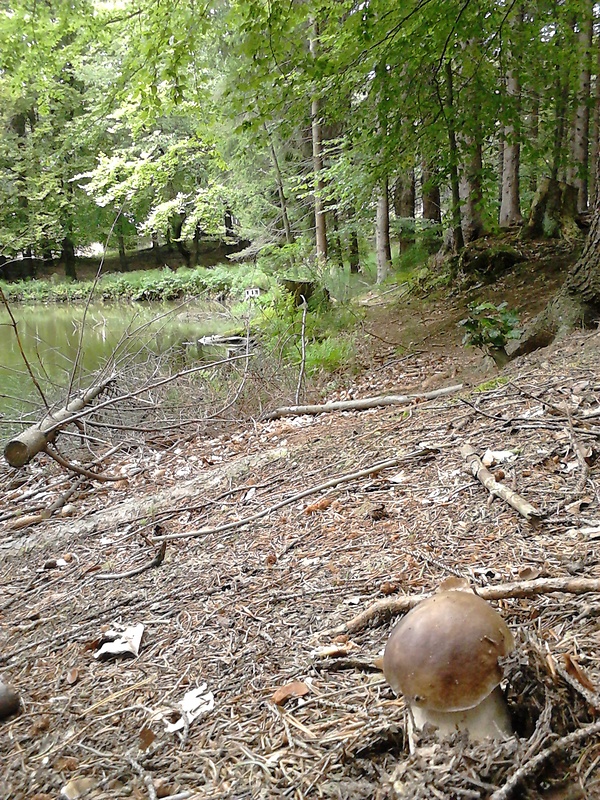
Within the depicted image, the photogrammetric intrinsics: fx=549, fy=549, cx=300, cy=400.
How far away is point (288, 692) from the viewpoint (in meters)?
1.42

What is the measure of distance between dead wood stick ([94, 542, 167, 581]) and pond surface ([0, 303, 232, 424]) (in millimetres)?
3074

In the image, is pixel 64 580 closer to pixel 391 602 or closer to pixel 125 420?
pixel 391 602

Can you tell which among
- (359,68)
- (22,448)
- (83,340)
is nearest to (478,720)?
(22,448)

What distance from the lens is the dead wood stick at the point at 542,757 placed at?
896mm

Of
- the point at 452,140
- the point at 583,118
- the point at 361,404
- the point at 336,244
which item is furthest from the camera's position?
the point at 336,244

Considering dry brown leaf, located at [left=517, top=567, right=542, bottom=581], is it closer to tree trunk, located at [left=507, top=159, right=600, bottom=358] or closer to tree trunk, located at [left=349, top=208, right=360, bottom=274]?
tree trunk, located at [left=507, top=159, right=600, bottom=358]

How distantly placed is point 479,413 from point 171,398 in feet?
13.1

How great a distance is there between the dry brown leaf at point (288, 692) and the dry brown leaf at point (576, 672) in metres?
0.64

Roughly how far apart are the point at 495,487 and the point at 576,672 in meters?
1.15

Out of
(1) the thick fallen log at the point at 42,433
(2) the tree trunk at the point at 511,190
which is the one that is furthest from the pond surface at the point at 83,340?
(2) the tree trunk at the point at 511,190

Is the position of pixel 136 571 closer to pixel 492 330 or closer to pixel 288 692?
pixel 288 692

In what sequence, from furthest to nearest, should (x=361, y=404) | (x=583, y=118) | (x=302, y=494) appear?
(x=583, y=118) → (x=361, y=404) → (x=302, y=494)

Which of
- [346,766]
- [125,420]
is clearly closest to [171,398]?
[125,420]

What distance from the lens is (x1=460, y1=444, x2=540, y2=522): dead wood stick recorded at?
1949 mm
